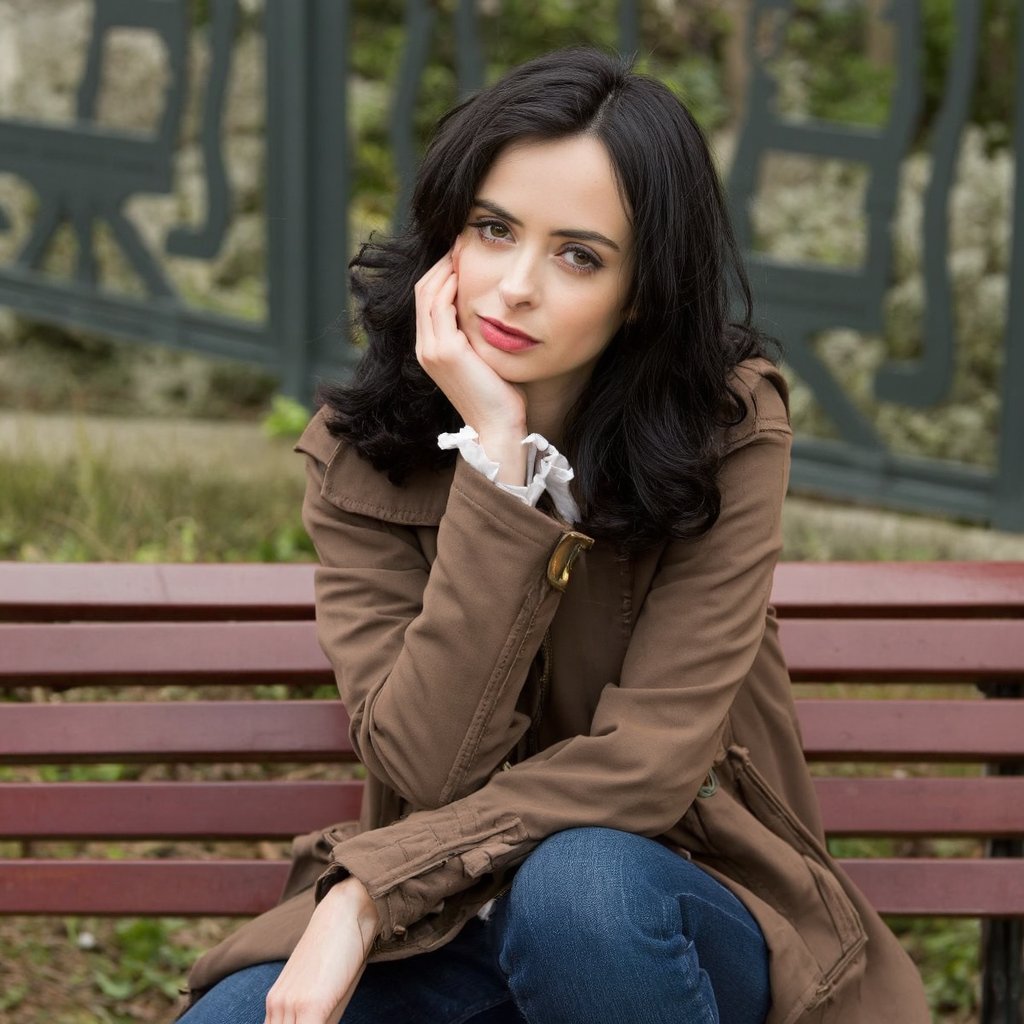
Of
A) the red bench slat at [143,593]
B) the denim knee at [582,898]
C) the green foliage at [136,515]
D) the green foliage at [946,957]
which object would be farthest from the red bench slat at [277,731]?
the green foliage at [136,515]

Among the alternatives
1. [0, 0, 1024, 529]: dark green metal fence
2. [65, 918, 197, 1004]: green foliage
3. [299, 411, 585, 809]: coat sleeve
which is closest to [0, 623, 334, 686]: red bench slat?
[299, 411, 585, 809]: coat sleeve

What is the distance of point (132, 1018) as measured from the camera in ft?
11.0

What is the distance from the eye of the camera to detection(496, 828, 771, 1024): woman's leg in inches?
83.4

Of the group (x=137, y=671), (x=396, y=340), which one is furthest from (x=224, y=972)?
(x=396, y=340)

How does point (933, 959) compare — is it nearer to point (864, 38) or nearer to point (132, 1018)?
point (132, 1018)

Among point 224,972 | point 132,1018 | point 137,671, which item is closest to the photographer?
point 224,972

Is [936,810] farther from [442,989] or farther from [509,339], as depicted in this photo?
[509,339]

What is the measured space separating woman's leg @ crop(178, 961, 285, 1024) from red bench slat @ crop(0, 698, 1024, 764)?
0.41 m

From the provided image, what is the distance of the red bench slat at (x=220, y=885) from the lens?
9.08ft

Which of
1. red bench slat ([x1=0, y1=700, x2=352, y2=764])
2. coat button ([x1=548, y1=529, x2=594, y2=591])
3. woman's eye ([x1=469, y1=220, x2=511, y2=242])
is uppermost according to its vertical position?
woman's eye ([x1=469, y1=220, x2=511, y2=242])

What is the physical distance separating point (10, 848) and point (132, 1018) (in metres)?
0.61

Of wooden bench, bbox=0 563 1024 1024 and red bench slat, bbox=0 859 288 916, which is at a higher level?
wooden bench, bbox=0 563 1024 1024

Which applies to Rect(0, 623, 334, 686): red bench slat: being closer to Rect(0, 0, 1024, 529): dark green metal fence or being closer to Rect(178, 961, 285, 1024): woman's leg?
Rect(178, 961, 285, 1024): woman's leg

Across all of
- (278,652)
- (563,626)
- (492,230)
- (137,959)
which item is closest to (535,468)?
(563,626)
